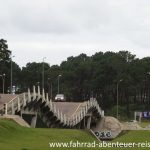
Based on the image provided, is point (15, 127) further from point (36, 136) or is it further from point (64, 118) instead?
point (64, 118)

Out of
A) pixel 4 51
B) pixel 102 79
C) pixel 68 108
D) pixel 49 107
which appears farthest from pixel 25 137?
pixel 102 79

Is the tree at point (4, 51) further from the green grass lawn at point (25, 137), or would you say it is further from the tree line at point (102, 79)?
the green grass lawn at point (25, 137)

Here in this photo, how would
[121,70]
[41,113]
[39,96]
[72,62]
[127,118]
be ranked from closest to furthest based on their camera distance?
[39,96] < [41,113] < [127,118] < [121,70] < [72,62]

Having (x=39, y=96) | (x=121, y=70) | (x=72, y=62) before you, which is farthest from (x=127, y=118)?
(x=39, y=96)

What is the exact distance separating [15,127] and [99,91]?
368 ft

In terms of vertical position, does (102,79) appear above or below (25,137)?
above

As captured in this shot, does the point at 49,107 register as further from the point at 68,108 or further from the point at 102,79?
the point at 102,79

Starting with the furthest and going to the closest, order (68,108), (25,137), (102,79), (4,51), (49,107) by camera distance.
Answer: (102,79)
(4,51)
(68,108)
(49,107)
(25,137)

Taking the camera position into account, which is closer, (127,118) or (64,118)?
(64,118)

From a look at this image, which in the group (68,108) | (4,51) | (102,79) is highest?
(4,51)

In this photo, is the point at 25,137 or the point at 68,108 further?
the point at 68,108

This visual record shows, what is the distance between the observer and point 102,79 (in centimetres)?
15400

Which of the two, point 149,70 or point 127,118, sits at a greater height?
point 149,70

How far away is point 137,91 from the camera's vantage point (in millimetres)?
157000
